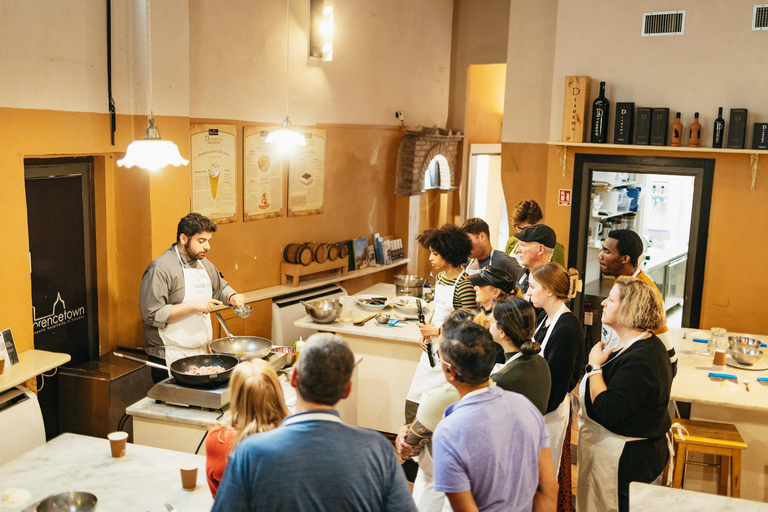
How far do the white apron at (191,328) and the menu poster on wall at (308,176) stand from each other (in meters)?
2.24

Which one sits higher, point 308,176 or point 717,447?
point 308,176

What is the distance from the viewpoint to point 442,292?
14.5ft

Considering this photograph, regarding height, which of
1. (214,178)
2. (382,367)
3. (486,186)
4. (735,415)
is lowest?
(382,367)

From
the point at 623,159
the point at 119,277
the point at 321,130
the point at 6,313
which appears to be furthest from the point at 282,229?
the point at 623,159

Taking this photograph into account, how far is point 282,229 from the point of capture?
6652 millimetres

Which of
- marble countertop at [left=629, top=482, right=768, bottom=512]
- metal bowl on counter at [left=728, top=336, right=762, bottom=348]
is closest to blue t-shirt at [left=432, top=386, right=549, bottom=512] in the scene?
marble countertop at [left=629, top=482, right=768, bottom=512]

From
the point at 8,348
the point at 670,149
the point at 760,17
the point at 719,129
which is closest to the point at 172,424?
the point at 8,348

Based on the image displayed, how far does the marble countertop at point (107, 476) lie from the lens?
107 inches

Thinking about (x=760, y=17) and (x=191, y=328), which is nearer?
(x=191, y=328)

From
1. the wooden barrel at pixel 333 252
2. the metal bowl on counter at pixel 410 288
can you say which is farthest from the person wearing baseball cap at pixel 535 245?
the wooden barrel at pixel 333 252

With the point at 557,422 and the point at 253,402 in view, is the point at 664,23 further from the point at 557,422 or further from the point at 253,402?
the point at 253,402

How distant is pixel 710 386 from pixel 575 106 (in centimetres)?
315

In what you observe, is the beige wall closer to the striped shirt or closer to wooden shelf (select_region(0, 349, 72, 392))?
the striped shirt

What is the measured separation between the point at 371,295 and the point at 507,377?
3.47m
